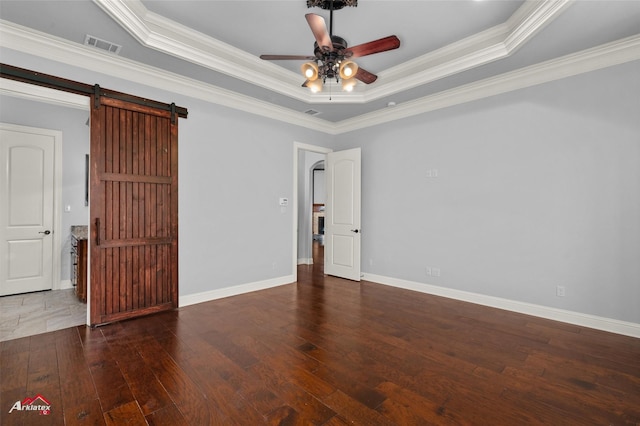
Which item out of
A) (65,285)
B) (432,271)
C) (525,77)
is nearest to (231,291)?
(65,285)

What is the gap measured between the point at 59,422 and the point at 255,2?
362 cm

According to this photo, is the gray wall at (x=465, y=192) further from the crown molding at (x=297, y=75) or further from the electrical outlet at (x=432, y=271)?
the crown molding at (x=297, y=75)

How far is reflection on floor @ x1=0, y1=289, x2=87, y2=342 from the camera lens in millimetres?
3175

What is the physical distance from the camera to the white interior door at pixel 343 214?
5.45m

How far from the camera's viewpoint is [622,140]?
10.4 feet

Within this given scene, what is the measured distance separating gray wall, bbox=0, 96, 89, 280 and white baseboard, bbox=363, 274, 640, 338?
17.9 feet

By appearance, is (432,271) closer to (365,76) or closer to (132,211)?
(365,76)

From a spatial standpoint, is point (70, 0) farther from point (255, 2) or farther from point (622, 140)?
point (622, 140)

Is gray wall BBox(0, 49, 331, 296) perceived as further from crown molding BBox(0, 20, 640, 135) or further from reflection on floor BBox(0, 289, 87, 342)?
reflection on floor BBox(0, 289, 87, 342)

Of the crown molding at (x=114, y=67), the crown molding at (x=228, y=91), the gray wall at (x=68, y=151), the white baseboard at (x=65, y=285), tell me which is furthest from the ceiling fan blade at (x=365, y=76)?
the white baseboard at (x=65, y=285)

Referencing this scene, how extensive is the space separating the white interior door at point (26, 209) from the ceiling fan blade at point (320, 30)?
483cm

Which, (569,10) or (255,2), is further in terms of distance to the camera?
(255,2)

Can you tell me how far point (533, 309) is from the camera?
3.67 metres

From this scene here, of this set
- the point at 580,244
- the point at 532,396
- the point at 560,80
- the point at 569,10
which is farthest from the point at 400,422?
the point at 560,80
